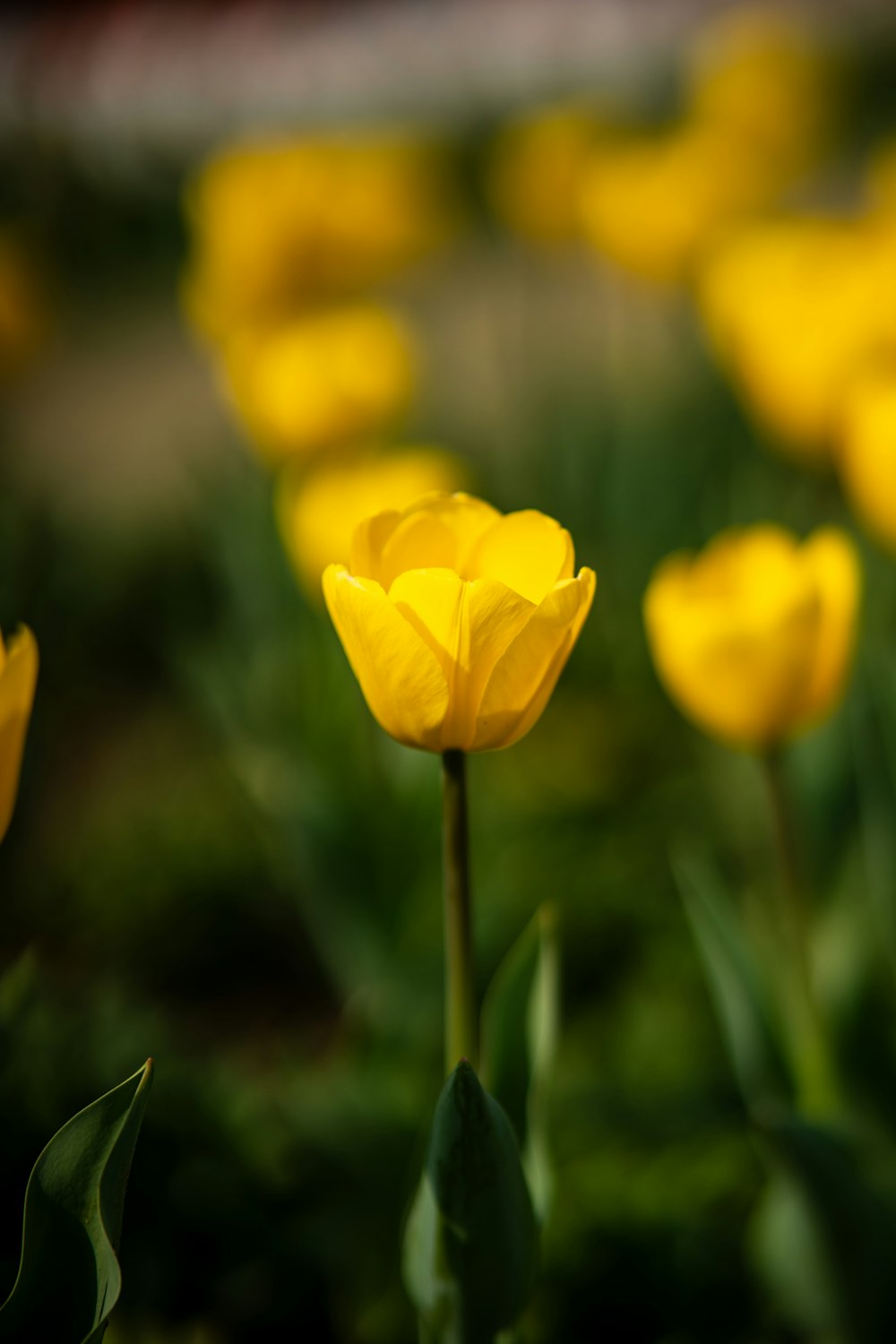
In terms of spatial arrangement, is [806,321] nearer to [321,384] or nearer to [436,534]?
[321,384]

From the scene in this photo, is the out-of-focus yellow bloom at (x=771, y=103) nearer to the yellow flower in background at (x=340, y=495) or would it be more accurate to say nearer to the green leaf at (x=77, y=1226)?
the yellow flower in background at (x=340, y=495)

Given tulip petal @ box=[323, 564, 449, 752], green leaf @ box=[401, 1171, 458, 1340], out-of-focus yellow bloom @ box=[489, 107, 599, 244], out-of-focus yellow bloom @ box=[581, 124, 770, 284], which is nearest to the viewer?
tulip petal @ box=[323, 564, 449, 752]

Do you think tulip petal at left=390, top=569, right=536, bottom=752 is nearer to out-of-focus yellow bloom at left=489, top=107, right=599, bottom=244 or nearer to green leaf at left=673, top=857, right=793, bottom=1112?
green leaf at left=673, top=857, right=793, bottom=1112

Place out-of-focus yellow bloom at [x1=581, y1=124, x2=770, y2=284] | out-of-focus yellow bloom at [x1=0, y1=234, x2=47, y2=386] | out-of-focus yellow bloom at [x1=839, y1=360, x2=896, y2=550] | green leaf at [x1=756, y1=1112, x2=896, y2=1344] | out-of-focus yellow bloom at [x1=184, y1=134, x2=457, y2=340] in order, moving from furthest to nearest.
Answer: out-of-focus yellow bloom at [x1=581, y1=124, x2=770, y2=284] → out-of-focus yellow bloom at [x1=0, y1=234, x2=47, y2=386] → out-of-focus yellow bloom at [x1=184, y1=134, x2=457, y2=340] → out-of-focus yellow bloom at [x1=839, y1=360, x2=896, y2=550] → green leaf at [x1=756, y1=1112, x2=896, y2=1344]

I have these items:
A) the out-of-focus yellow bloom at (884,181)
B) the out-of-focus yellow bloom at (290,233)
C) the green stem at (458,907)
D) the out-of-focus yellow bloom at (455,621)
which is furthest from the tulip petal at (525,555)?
the out-of-focus yellow bloom at (884,181)

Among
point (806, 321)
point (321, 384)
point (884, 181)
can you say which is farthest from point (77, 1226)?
point (884, 181)

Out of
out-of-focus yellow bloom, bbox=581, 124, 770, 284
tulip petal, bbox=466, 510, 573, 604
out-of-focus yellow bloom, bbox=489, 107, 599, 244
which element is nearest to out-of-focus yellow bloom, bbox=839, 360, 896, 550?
tulip petal, bbox=466, 510, 573, 604
